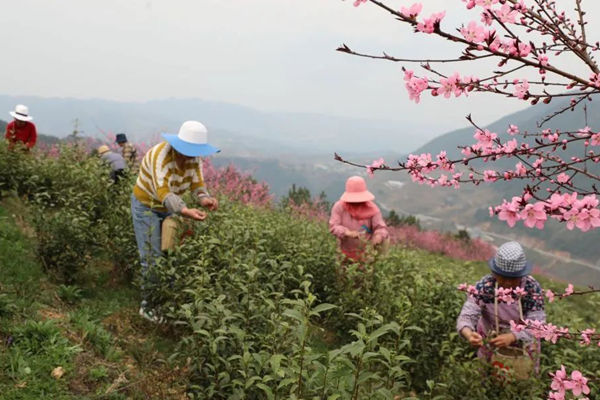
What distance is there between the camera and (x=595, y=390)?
3.46 meters

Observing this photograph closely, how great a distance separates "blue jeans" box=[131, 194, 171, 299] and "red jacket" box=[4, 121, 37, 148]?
4551 millimetres

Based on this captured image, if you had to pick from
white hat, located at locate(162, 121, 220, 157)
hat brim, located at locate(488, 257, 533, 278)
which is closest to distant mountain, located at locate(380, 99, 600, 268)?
hat brim, located at locate(488, 257, 533, 278)

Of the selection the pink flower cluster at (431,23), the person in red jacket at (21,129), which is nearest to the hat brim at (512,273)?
the pink flower cluster at (431,23)

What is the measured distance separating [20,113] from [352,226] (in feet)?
21.5

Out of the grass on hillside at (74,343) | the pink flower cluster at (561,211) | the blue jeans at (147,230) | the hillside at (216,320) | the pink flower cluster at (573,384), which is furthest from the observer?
the blue jeans at (147,230)

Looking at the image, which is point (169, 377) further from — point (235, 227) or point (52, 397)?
point (235, 227)

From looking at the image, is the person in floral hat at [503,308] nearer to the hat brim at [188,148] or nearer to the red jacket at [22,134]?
the hat brim at [188,148]

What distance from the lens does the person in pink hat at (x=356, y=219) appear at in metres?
5.62

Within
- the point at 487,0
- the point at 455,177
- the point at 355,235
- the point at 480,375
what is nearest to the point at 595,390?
the point at 480,375

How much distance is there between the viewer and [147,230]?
4.47 meters

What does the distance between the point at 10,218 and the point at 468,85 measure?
6713mm

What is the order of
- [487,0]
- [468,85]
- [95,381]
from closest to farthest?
[487,0], [468,85], [95,381]

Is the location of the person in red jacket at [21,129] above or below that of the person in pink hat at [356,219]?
above

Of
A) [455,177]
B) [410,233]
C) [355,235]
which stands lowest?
[410,233]
